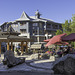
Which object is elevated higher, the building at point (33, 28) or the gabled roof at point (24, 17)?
the gabled roof at point (24, 17)

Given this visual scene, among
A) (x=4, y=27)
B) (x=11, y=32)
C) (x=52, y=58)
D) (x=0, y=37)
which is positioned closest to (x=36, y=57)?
(x=52, y=58)

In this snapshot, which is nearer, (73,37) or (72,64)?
(72,64)

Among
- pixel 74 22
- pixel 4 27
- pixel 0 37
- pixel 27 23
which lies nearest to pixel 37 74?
pixel 0 37

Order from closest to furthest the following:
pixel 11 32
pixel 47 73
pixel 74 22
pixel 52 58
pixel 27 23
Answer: pixel 47 73 → pixel 52 58 → pixel 11 32 → pixel 74 22 → pixel 27 23

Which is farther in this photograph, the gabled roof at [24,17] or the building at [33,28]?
the gabled roof at [24,17]

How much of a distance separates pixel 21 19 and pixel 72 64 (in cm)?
3667

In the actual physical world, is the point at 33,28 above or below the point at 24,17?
below

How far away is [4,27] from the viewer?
4716 cm

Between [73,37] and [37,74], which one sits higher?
[73,37]

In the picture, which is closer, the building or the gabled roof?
the building

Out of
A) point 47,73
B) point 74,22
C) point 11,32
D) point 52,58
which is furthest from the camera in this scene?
point 74,22

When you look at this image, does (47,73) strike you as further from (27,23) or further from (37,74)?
(27,23)

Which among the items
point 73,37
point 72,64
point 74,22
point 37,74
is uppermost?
point 74,22

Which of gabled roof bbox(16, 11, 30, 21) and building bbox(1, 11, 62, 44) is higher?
gabled roof bbox(16, 11, 30, 21)
